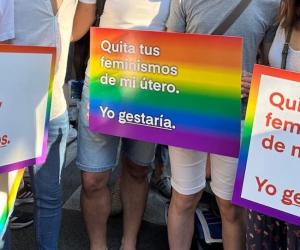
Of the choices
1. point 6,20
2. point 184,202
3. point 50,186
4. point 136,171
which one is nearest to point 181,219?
point 184,202

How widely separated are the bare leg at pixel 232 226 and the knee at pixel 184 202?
0.13m

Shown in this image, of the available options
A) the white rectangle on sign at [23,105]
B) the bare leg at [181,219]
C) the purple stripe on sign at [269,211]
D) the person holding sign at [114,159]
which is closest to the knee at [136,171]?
the person holding sign at [114,159]

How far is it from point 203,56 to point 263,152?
0.43 metres

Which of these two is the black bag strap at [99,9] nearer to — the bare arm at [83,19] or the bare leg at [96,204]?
the bare arm at [83,19]

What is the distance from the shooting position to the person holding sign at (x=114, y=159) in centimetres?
216

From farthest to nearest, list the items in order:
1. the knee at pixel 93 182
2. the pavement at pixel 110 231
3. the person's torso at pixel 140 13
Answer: the pavement at pixel 110 231
the knee at pixel 93 182
the person's torso at pixel 140 13

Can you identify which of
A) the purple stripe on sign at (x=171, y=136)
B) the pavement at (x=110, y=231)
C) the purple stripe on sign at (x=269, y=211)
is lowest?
the pavement at (x=110, y=231)

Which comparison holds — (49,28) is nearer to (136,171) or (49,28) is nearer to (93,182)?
(93,182)

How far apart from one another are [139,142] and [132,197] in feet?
1.30

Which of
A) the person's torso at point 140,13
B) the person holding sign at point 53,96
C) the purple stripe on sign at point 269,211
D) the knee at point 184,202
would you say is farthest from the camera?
the knee at point 184,202

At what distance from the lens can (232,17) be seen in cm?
199

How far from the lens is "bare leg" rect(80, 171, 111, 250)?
2471 mm

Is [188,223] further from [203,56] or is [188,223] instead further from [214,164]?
[203,56]

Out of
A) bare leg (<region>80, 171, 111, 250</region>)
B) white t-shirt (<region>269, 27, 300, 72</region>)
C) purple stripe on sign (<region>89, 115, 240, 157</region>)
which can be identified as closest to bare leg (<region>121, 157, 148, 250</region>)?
bare leg (<region>80, 171, 111, 250</region>)
